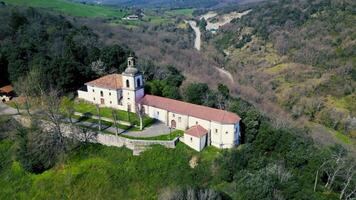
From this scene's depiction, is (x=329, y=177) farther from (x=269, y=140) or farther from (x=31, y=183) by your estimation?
(x=31, y=183)

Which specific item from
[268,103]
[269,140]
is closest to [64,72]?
[269,140]

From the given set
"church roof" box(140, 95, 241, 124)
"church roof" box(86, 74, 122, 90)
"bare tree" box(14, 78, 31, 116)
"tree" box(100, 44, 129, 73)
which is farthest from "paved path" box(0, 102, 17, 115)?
"church roof" box(140, 95, 241, 124)

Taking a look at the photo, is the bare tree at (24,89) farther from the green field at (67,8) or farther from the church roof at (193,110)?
the green field at (67,8)

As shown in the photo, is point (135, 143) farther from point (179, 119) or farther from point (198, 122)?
point (198, 122)

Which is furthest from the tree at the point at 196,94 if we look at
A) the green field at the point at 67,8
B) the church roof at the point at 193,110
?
the green field at the point at 67,8

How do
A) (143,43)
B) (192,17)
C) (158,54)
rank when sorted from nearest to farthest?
(158,54) < (143,43) < (192,17)

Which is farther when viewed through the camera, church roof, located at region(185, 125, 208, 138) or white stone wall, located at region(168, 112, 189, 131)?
white stone wall, located at region(168, 112, 189, 131)

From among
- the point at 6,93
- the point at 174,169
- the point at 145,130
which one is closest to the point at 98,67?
the point at 6,93

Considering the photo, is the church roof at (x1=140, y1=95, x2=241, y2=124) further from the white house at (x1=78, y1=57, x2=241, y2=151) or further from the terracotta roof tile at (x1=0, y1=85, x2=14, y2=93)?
the terracotta roof tile at (x1=0, y1=85, x2=14, y2=93)
